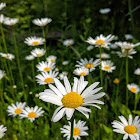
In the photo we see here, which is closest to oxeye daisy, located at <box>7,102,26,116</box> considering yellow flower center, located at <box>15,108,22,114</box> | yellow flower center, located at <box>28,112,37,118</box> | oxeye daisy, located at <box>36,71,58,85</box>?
yellow flower center, located at <box>15,108,22,114</box>

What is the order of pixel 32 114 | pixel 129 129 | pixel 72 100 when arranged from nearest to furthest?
pixel 72 100 → pixel 129 129 → pixel 32 114

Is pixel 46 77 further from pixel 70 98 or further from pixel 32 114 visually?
pixel 70 98

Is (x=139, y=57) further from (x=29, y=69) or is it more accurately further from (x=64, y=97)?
(x=64, y=97)

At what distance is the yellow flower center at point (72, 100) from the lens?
885 mm

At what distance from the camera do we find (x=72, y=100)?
2.96 feet

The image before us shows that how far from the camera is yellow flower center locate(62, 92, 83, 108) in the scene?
885mm

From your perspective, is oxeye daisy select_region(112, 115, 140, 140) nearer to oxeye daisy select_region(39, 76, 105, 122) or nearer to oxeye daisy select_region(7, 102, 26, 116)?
oxeye daisy select_region(39, 76, 105, 122)

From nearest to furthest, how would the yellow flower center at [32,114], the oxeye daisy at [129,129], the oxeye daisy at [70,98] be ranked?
the oxeye daisy at [70,98] → the oxeye daisy at [129,129] → the yellow flower center at [32,114]

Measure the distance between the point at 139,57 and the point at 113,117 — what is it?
39.2 inches

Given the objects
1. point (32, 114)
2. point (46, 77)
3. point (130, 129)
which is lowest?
point (130, 129)

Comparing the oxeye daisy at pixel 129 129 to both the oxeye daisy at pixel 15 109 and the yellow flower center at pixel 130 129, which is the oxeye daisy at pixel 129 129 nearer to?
the yellow flower center at pixel 130 129

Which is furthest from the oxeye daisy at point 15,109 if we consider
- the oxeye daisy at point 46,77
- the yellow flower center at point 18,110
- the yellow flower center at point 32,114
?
the oxeye daisy at point 46,77

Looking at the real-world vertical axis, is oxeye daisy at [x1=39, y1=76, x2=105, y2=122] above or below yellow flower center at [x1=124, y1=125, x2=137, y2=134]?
above

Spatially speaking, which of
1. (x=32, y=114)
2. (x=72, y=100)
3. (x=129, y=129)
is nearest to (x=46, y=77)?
(x=32, y=114)
